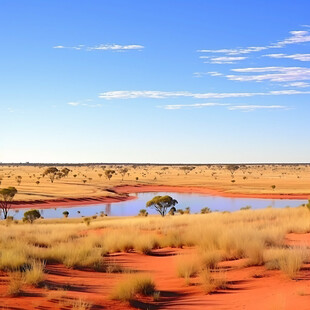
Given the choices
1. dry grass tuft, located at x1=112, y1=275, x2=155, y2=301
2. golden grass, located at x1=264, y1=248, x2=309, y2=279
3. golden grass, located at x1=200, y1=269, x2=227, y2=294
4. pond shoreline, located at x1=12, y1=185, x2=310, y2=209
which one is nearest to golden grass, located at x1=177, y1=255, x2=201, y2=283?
golden grass, located at x1=200, y1=269, x2=227, y2=294

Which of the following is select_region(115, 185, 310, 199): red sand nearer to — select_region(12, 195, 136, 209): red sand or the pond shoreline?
the pond shoreline

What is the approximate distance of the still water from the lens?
57344mm

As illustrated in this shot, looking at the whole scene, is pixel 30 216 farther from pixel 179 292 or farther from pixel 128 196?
pixel 128 196

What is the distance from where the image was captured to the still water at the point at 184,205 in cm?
5734

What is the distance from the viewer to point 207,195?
8312 centimetres

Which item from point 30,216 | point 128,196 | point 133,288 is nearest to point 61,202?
point 128,196

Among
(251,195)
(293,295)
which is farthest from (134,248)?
(251,195)

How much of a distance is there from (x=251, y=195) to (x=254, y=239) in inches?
2524

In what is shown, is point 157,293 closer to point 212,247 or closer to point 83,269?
point 83,269

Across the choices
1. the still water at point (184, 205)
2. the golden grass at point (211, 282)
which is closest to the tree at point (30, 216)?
the still water at point (184, 205)

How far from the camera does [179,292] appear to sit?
10.5 meters

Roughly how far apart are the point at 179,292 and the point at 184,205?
5662 centimetres

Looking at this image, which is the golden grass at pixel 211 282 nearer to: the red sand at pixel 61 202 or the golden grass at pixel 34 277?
the golden grass at pixel 34 277

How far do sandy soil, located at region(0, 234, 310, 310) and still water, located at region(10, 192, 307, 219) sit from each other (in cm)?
4267
